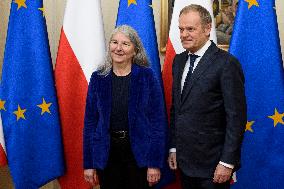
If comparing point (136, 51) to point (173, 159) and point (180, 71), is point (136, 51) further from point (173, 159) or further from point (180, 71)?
point (173, 159)

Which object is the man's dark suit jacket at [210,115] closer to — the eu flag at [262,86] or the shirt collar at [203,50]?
the shirt collar at [203,50]

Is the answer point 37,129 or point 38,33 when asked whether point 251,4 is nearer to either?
point 38,33

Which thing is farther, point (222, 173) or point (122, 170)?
point (122, 170)

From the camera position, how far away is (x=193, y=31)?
154cm

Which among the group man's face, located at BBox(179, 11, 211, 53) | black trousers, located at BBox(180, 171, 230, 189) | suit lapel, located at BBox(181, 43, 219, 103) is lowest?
black trousers, located at BBox(180, 171, 230, 189)

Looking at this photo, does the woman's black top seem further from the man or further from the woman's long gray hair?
the man

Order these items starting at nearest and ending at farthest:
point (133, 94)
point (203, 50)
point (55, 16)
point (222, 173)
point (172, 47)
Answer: point (222, 173)
point (203, 50)
point (133, 94)
point (172, 47)
point (55, 16)

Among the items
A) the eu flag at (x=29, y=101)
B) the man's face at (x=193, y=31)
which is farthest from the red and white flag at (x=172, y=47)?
the eu flag at (x=29, y=101)

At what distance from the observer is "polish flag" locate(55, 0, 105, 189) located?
2.15 m

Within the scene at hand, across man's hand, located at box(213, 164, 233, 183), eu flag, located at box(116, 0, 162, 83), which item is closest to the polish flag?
eu flag, located at box(116, 0, 162, 83)

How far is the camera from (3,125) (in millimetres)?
2127

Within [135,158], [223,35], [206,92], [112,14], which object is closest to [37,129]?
[135,158]

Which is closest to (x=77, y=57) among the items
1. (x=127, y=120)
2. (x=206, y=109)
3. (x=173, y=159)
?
(x=127, y=120)

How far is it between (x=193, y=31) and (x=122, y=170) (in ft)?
2.47
